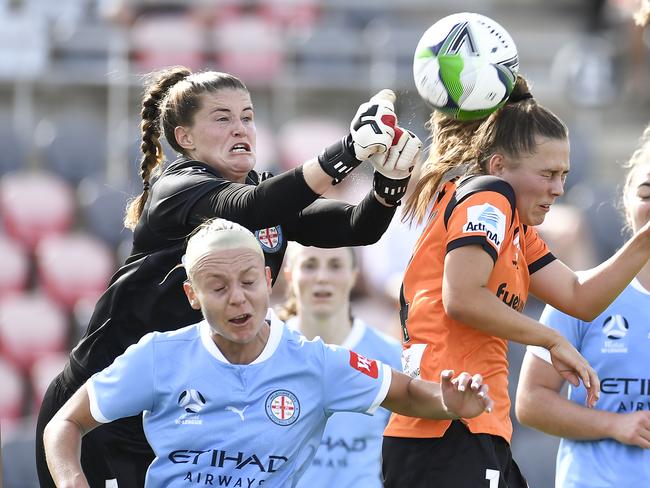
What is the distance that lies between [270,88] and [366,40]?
3.94 ft

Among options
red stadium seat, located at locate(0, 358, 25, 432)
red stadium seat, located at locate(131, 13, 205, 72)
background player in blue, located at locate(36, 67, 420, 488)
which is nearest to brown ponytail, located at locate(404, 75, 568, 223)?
background player in blue, located at locate(36, 67, 420, 488)

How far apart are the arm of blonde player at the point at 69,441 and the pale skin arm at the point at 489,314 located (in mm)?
1090

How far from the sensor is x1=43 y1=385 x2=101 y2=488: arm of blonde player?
3400 millimetres

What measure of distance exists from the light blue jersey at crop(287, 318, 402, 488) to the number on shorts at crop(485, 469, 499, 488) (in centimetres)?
200

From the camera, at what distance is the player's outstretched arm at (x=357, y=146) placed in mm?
3543

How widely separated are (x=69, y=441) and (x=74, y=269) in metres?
6.59

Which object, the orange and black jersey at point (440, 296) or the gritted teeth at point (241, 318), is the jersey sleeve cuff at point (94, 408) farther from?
the orange and black jersey at point (440, 296)

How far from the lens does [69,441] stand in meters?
3.46

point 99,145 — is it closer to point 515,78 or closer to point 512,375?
point 512,375

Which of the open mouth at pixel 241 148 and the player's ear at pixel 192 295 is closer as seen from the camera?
the player's ear at pixel 192 295

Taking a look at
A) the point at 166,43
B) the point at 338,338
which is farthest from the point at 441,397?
the point at 166,43

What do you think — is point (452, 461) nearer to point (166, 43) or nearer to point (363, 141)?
point (363, 141)

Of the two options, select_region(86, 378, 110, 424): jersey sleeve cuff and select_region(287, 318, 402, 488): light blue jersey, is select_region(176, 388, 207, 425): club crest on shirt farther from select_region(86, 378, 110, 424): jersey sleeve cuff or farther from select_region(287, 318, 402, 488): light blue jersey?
select_region(287, 318, 402, 488): light blue jersey

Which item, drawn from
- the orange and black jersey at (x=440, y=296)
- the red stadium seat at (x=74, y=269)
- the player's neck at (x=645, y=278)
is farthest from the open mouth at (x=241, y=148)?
the red stadium seat at (x=74, y=269)
